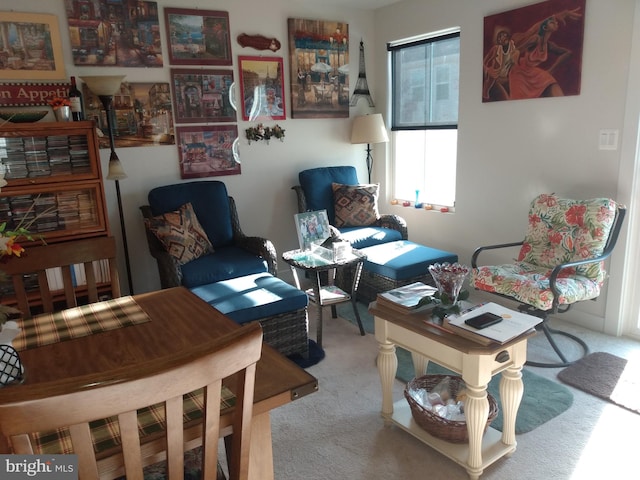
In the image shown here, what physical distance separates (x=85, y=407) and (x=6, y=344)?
591 millimetres

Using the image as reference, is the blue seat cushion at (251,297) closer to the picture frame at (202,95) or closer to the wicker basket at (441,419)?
the wicker basket at (441,419)

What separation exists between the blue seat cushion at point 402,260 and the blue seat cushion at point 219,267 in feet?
2.80

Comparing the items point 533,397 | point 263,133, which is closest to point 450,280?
point 533,397

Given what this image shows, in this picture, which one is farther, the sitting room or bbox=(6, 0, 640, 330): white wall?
bbox=(6, 0, 640, 330): white wall

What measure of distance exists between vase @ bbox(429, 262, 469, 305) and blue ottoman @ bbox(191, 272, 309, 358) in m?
1.07

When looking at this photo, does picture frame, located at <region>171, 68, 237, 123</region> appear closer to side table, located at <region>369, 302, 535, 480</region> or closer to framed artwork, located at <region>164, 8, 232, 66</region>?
framed artwork, located at <region>164, 8, 232, 66</region>

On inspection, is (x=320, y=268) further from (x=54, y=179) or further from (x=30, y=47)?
(x=30, y=47)

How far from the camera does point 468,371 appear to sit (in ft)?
6.14

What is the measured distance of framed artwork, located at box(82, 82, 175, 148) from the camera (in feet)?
11.7

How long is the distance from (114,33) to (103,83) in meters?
0.69

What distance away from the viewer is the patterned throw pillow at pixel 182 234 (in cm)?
335

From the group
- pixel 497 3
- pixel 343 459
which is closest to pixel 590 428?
pixel 343 459

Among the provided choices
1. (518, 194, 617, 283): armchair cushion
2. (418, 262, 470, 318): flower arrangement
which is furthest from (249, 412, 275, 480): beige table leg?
(518, 194, 617, 283): armchair cushion

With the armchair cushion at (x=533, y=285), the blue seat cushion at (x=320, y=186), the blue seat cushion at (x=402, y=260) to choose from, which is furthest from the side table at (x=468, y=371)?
the blue seat cushion at (x=320, y=186)
